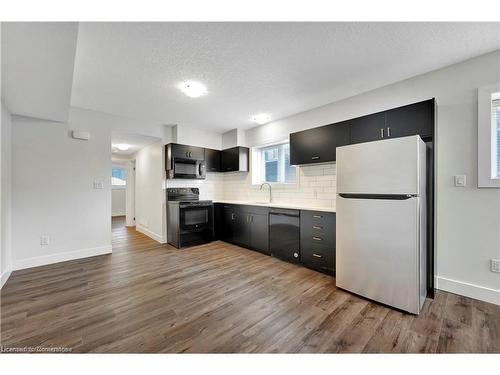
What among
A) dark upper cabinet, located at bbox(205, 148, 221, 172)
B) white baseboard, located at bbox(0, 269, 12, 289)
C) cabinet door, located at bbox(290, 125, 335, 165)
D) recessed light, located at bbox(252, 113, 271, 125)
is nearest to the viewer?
white baseboard, located at bbox(0, 269, 12, 289)

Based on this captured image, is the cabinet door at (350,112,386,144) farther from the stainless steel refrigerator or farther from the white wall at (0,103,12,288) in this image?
the white wall at (0,103,12,288)

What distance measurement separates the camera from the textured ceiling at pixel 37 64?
1445mm

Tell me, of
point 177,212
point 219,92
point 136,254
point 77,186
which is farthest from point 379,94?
point 77,186

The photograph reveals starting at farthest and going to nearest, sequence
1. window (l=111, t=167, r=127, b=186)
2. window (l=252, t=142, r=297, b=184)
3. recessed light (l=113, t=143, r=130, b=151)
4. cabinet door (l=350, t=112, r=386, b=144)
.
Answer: window (l=111, t=167, r=127, b=186), recessed light (l=113, t=143, r=130, b=151), window (l=252, t=142, r=297, b=184), cabinet door (l=350, t=112, r=386, b=144)

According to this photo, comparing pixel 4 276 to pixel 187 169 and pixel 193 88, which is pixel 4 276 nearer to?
pixel 187 169

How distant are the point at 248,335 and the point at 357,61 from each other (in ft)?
9.09

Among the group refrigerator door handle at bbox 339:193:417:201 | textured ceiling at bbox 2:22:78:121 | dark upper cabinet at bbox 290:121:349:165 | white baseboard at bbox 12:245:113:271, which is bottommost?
white baseboard at bbox 12:245:113:271

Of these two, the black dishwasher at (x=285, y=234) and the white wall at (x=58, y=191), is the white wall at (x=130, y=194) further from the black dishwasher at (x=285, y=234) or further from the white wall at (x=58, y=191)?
the black dishwasher at (x=285, y=234)

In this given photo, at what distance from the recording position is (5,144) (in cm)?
267

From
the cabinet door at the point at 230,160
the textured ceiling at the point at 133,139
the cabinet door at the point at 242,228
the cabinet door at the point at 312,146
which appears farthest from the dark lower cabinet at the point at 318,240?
the textured ceiling at the point at 133,139

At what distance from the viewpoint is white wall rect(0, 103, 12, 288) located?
2539mm

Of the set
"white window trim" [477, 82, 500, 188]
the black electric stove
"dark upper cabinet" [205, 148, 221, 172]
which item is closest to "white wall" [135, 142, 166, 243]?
the black electric stove

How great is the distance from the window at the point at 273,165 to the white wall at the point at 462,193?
2.10 metres

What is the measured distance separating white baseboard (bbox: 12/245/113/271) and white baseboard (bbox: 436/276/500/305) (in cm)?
490
